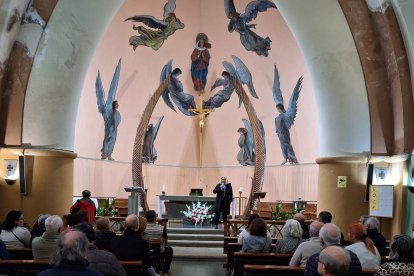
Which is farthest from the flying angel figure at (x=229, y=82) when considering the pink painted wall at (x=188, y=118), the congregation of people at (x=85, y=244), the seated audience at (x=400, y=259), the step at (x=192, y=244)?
the seated audience at (x=400, y=259)

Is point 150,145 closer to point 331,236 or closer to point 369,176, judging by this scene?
point 369,176

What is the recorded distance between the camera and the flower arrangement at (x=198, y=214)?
53.5 feet

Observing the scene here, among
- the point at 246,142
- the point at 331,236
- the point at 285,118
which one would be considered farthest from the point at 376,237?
the point at 246,142

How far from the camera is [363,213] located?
1213 cm

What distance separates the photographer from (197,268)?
10.5 meters

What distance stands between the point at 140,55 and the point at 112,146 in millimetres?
3231

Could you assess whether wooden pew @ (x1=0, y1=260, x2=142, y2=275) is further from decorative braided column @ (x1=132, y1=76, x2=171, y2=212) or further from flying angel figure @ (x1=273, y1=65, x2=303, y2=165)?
flying angel figure @ (x1=273, y1=65, x2=303, y2=165)

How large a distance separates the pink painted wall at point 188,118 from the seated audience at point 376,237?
35.0ft

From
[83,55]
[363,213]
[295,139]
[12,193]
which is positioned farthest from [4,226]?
[295,139]

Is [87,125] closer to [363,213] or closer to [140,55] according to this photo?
[140,55]

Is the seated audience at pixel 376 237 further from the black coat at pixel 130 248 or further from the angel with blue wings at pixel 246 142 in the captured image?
the angel with blue wings at pixel 246 142

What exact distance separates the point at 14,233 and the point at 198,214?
9.38 m

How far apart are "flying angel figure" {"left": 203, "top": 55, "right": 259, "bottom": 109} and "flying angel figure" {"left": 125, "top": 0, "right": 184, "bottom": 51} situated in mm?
2235

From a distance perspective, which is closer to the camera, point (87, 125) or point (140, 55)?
point (87, 125)
